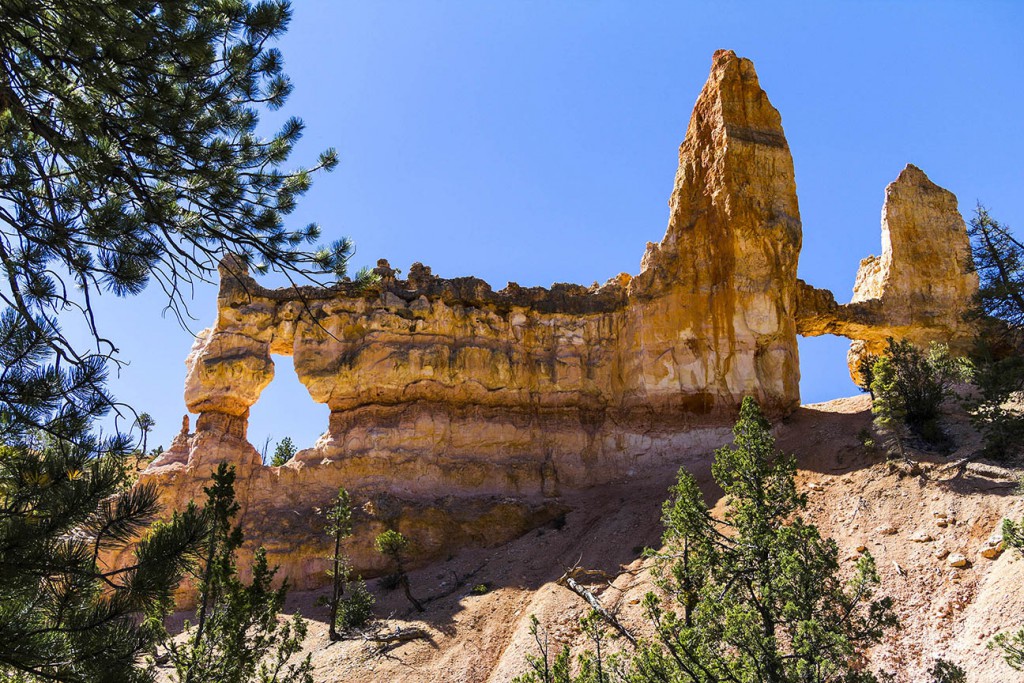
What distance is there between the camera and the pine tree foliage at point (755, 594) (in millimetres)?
12055

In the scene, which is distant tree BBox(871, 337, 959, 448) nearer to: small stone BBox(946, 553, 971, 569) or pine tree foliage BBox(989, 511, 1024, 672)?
small stone BBox(946, 553, 971, 569)

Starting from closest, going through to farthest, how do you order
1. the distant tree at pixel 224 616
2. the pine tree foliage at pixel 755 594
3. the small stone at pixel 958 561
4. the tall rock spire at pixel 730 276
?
the distant tree at pixel 224 616 → the pine tree foliage at pixel 755 594 → the small stone at pixel 958 561 → the tall rock spire at pixel 730 276

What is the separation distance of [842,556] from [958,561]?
2.46 metres

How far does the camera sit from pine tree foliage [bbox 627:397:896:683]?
475 inches

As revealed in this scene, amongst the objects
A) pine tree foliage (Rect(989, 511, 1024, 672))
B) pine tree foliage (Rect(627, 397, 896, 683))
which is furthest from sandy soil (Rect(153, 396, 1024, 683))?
pine tree foliage (Rect(627, 397, 896, 683))

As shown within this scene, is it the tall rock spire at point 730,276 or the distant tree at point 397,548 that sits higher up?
the tall rock spire at point 730,276

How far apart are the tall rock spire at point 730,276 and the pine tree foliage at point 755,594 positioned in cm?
1345

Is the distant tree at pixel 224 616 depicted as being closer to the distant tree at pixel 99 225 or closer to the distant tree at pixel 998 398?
the distant tree at pixel 99 225

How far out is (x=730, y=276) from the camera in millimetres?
30188

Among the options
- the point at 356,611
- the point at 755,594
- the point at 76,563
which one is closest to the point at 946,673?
the point at 755,594

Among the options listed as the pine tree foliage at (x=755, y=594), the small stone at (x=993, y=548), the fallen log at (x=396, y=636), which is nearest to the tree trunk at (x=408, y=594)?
the fallen log at (x=396, y=636)

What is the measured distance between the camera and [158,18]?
8891mm

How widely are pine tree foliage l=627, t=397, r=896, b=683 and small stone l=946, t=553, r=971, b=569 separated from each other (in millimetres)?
2144

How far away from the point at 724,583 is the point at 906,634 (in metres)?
4.71
